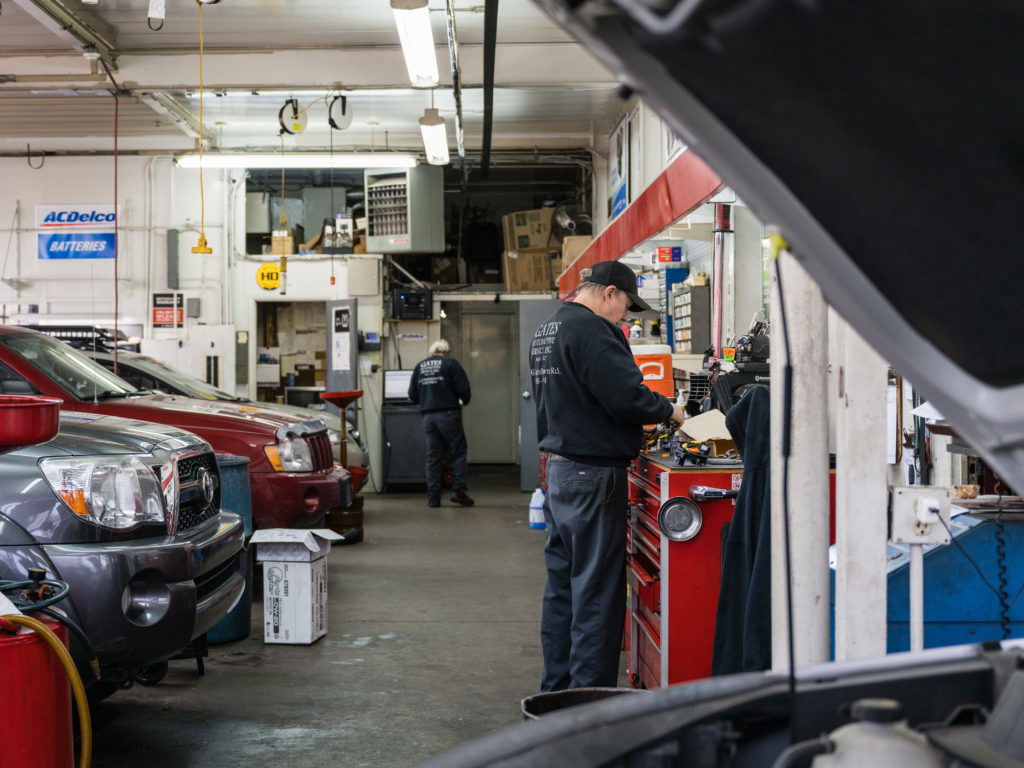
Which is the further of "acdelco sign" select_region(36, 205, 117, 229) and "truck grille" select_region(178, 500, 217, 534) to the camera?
"acdelco sign" select_region(36, 205, 117, 229)

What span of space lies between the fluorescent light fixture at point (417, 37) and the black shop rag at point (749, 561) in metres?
3.74

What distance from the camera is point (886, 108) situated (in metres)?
1.08

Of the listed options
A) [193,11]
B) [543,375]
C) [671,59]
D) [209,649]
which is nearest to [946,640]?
[543,375]

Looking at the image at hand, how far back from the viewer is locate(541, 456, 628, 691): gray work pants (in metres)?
3.82

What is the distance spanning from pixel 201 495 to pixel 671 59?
12.0 feet

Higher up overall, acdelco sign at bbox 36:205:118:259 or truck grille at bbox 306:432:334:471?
acdelco sign at bbox 36:205:118:259

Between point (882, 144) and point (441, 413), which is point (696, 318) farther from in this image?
point (882, 144)

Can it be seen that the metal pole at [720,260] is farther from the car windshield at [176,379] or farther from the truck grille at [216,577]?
the car windshield at [176,379]

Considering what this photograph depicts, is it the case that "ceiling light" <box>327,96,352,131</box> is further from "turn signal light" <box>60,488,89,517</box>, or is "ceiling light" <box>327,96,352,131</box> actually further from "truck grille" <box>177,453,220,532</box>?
"turn signal light" <box>60,488,89,517</box>

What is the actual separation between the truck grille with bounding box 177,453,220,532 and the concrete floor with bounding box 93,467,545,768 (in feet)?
2.62

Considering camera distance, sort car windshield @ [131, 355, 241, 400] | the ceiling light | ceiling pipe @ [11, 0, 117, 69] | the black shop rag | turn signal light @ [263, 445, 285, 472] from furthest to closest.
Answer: the ceiling light, car windshield @ [131, 355, 241, 400], ceiling pipe @ [11, 0, 117, 69], turn signal light @ [263, 445, 285, 472], the black shop rag

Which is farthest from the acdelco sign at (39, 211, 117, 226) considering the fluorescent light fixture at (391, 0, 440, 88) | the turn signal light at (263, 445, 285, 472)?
the turn signal light at (263, 445, 285, 472)

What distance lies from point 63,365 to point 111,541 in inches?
95.6

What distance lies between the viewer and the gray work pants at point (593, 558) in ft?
12.5
